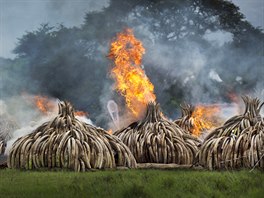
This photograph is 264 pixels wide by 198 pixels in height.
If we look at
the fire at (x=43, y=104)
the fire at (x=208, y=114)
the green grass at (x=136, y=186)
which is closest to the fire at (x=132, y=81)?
the fire at (x=208, y=114)

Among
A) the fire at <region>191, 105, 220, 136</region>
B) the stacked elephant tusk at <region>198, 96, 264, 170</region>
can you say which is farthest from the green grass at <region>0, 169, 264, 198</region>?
the fire at <region>191, 105, 220, 136</region>

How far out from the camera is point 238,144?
12859 millimetres

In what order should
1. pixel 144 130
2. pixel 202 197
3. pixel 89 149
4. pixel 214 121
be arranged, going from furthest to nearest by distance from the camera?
pixel 214 121 → pixel 144 130 → pixel 89 149 → pixel 202 197

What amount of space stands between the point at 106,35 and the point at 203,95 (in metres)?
6.88

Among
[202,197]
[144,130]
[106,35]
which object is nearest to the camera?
[202,197]

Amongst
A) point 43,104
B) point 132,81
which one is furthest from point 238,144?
point 43,104

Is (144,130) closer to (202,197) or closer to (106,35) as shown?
(202,197)

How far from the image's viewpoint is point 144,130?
1545cm

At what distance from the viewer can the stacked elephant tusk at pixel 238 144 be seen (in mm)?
12578

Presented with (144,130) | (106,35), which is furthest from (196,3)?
(144,130)

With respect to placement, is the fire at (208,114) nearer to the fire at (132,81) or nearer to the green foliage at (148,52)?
the green foliage at (148,52)

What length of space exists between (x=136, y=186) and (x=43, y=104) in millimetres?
23948

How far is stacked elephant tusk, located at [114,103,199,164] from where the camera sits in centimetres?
1517

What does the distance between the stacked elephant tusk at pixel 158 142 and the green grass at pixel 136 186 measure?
412cm
